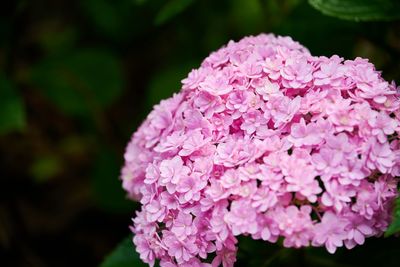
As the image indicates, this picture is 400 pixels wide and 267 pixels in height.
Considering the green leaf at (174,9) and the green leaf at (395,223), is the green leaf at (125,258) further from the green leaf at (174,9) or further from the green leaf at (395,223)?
the green leaf at (395,223)

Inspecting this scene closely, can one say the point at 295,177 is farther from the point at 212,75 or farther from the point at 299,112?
the point at 212,75

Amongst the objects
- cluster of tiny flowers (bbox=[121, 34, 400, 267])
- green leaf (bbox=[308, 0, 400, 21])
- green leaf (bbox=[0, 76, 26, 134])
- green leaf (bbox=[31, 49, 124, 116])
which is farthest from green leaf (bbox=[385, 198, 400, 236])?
green leaf (bbox=[31, 49, 124, 116])

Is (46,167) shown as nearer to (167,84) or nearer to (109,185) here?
(109,185)

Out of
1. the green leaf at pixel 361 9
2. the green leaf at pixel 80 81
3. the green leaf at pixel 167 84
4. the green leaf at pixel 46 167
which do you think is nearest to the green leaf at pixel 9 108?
the green leaf at pixel 80 81

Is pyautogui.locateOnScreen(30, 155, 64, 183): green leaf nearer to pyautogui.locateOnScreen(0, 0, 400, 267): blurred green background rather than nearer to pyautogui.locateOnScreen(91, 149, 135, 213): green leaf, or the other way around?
pyautogui.locateOnScreen(0, 0, 400, 267): blurred green background

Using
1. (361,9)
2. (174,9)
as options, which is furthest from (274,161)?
(174,9)
